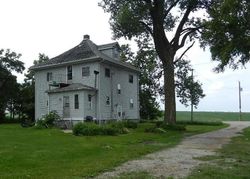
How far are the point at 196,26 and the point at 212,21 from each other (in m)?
11.6

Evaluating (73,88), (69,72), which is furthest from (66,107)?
(69,72)

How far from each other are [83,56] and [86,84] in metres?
2.73

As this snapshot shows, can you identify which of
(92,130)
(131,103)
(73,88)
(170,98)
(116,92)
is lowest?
(92,130)

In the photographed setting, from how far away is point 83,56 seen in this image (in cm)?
3709

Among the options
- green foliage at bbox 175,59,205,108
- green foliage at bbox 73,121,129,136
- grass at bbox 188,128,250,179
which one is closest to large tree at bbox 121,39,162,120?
green foliage at bbox 175,59,205,108

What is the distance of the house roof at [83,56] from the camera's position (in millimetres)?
36222

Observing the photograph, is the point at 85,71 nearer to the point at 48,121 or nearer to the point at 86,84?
the point at 86,84

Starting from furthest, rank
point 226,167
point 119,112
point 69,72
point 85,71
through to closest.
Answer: point 119,112, point 69,72, point 85,71, point 226,167

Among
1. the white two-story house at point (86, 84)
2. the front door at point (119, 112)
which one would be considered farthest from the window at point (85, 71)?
the front door at point (119, 112)

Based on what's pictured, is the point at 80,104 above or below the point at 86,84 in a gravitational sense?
below

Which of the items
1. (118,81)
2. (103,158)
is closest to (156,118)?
(118,81)

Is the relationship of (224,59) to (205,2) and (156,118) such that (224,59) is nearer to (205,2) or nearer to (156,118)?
(205,2)

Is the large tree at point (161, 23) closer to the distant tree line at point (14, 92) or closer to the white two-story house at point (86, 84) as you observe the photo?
the white two-story house at point (86, 84)

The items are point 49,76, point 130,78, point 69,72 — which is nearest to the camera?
point 69,72
